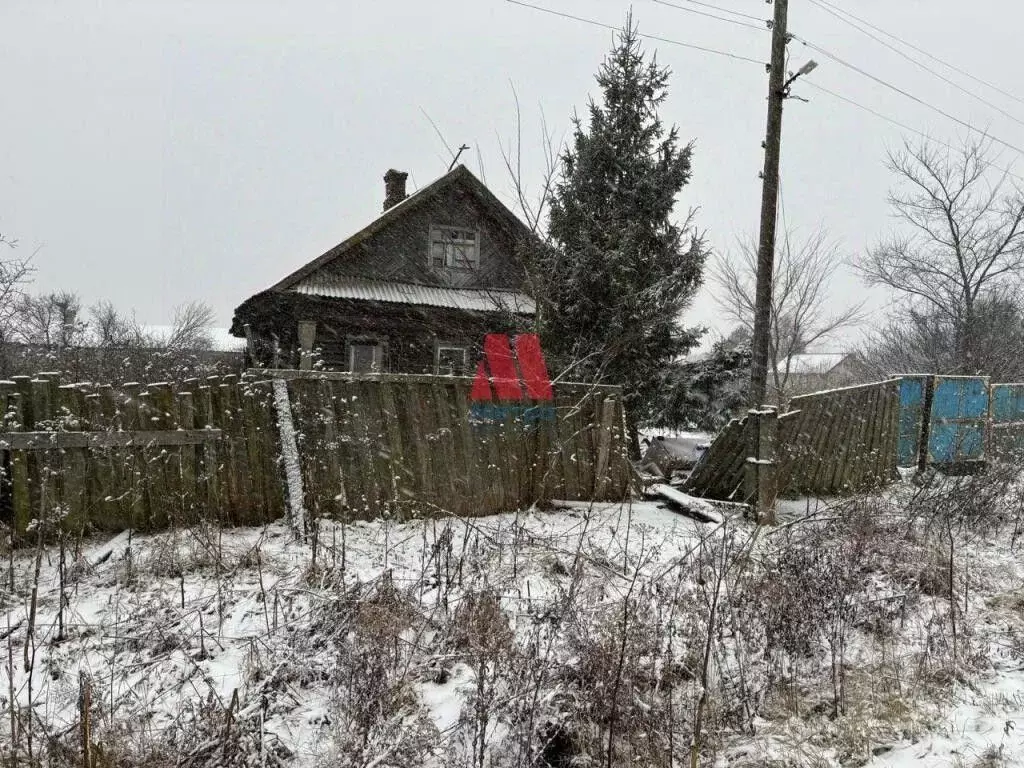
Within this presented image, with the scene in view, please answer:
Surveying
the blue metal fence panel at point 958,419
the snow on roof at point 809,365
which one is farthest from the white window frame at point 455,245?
the snow on roof at point 809,365

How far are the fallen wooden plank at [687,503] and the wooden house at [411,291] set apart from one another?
698 cm

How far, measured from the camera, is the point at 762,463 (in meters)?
6.25

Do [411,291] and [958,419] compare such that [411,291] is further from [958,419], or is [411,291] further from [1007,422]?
[1007,422]

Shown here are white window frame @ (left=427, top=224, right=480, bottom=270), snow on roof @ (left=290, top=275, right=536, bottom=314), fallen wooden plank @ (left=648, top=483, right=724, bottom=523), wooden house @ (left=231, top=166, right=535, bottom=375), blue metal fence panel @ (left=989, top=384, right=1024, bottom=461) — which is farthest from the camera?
white window frame @ (left=427, top=224, right=480, bottom=270)

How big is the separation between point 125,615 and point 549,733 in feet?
8.19

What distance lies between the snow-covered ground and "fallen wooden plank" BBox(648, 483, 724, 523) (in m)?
2.18

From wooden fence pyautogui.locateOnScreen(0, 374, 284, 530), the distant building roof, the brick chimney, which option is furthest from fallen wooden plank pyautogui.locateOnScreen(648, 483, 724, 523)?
the distant building roof

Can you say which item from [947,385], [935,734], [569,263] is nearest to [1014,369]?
[947,385]

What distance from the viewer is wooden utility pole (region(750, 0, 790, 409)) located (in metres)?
9.12

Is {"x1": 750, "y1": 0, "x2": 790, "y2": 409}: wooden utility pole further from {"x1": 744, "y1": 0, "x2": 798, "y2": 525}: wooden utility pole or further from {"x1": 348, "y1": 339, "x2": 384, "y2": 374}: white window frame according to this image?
{"x1": 348, "y1": 339, "x2": 384, "y2": 374}: white window frame

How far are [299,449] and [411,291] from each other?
409 inches

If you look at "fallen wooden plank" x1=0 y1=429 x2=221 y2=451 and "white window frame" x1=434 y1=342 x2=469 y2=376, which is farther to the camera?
"white window frame" x1=434 y1=342 x2=469 y2=376

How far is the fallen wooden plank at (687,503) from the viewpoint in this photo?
6387mm

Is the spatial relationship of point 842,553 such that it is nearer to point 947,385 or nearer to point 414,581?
point 414,581
